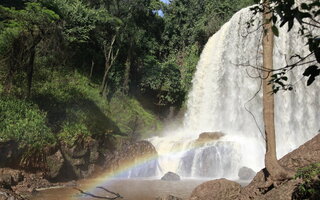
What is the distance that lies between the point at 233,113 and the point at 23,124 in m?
14.3

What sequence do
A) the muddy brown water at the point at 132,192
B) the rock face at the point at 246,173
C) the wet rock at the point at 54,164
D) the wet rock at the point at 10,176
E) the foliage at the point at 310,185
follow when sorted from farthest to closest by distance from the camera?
the rock face at the point at 246,173, the wet rock at the point at 54,164, the wet rock at the point at 10,176, the muddy brown water at the point at 132,192, the foliage at the point at 310,185

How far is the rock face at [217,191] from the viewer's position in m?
7.78

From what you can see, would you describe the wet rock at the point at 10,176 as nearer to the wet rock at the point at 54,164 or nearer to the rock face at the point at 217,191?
the wet rock at the point at 54,164

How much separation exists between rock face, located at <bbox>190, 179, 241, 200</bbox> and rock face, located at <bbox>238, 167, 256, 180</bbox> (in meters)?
7.54

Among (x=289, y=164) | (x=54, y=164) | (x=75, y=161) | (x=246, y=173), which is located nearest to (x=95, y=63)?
(x=75, y=161)

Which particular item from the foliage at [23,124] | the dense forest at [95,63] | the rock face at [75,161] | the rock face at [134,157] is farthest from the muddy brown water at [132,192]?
the rock face at [134,157]

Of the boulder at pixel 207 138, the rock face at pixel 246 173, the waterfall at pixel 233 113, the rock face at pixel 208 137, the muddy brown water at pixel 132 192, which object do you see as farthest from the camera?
the rock face at pixel 208 137

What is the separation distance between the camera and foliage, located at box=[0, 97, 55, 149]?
43.4 feet

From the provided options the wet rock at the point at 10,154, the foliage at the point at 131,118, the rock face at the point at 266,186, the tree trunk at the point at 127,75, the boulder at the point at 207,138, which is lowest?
the wet rock at the point at 10,154

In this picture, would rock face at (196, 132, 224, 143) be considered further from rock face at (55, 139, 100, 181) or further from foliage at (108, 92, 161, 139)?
foliage at (108, 92, 161, 139)

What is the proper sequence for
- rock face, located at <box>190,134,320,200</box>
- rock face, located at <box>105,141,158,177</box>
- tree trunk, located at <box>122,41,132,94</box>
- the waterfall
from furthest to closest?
tree trunk, located at <box>122,41,132,94</box>, rock face, located at <box>105,141,158,177</box>, the waterfall, rock face, located at <box>190,134,320,200</box>

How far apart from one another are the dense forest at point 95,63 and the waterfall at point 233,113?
294 centimetres

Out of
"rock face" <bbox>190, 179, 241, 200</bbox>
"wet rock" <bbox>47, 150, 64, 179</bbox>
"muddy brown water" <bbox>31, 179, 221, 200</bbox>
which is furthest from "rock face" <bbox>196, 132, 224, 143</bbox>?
"rock face" <bbox>190, 179, 241, 200</bbox>

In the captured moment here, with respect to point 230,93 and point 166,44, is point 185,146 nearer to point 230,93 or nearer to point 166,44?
point 230,93
